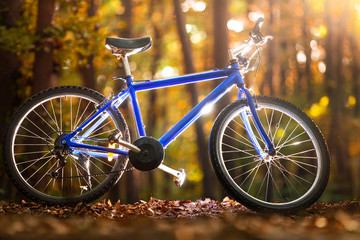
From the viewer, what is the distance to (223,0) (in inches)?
313

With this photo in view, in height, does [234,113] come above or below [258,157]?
above

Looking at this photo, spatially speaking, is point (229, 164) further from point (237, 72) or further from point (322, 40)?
point (322, 40)

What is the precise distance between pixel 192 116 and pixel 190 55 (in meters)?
5.07

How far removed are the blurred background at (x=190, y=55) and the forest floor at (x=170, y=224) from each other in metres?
1.54

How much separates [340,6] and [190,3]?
4.77 m

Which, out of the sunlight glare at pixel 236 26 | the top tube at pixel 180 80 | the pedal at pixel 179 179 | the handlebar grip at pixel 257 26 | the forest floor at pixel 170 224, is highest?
the sunlight glare at pixel 236 26

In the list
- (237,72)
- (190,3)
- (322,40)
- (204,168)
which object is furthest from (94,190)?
(322,40)

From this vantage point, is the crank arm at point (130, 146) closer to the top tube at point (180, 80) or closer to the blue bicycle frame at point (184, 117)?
the blue bicycle frame at point (184, 117)

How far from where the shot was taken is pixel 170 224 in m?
2.99

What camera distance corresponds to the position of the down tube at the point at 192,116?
12.5 feet

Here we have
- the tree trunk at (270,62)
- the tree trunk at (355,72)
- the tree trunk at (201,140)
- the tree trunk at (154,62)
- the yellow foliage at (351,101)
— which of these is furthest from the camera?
the tree trunk at (154,62)

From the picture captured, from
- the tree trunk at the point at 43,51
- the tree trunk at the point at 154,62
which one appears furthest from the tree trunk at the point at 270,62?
the tree trunk at the point at 43,51

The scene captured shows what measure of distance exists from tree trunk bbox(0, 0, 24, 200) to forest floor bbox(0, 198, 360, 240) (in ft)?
9.69

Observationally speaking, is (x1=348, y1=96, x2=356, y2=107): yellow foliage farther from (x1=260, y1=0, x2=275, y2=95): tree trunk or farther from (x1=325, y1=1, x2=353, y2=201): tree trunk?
(x1=260, y1=0, x2=275, y2=95): tree trunk
